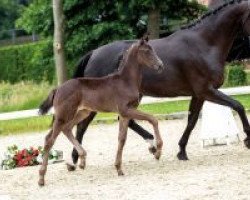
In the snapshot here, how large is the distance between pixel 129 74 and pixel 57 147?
5.71 meters

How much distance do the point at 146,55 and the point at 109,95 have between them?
671 millimetres

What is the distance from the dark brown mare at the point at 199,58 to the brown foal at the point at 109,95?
115cm

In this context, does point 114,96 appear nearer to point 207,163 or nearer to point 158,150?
point 158,150

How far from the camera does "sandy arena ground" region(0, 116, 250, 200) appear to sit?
9.07 m

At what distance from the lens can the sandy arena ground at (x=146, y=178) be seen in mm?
9070

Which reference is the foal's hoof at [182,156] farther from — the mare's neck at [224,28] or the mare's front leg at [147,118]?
the mare's front leg at [147,118]

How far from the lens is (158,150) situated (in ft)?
34.2

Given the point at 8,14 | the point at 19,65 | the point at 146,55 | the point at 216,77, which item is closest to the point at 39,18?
the point at 19,65

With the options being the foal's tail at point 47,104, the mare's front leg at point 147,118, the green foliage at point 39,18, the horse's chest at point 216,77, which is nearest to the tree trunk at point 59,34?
the green foliage at point 39,18

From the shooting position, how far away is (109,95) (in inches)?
418

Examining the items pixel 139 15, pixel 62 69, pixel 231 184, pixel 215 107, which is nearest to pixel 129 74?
pixel 231 184

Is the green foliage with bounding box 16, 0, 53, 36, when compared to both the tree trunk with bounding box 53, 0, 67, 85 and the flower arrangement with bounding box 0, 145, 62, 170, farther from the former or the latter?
the flower arrangement with bounding box 0, 145, 62, 170

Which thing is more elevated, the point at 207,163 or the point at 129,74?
the point at 129,74

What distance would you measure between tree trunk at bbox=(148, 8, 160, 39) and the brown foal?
53.0 ft
